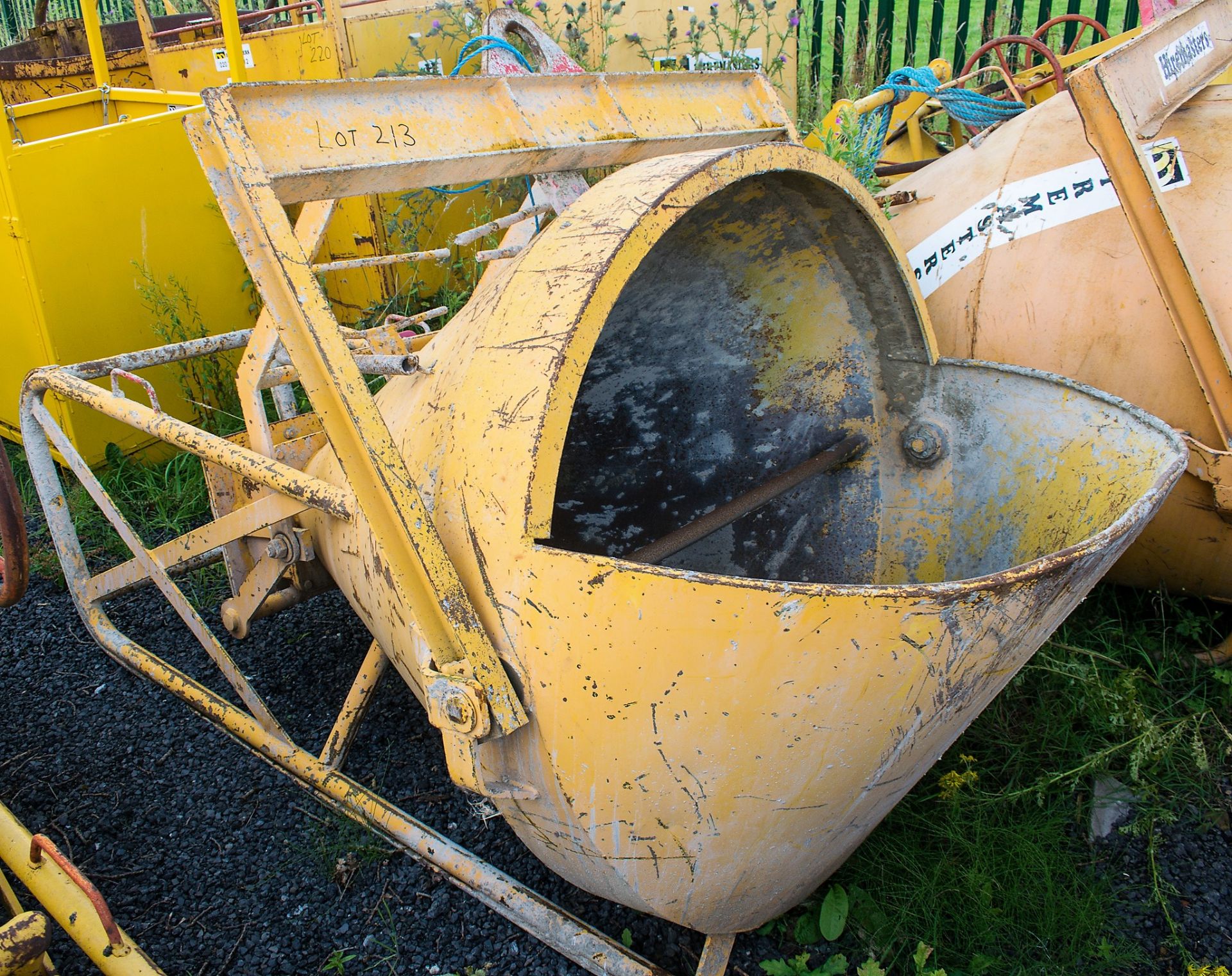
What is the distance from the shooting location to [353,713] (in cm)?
223

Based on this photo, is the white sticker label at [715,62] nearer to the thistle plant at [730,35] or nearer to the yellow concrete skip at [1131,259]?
the thistle plant at [730,35]

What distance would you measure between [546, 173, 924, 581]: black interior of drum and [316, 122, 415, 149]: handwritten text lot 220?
2.46 feet

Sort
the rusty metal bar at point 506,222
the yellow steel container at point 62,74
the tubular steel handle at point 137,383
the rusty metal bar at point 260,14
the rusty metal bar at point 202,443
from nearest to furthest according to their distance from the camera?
the rusty metal bar at point 202,443 → the tubular steel handle at point 137,383 → the rusty metal bar at point 506,222 → the rusty metal bar at point 260,14 → the yellow steel container at point 62,74

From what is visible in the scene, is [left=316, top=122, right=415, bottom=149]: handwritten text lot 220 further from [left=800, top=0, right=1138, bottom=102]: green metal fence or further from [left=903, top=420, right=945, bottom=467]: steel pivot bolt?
[left=800, top=0, right=1138, bottom=102]: green metal fence

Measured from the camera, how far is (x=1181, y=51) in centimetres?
241

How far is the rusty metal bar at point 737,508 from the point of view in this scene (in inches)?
91.6

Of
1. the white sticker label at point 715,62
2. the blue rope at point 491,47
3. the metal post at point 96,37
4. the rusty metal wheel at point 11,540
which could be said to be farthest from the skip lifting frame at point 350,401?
the white sticker label at point 715,62

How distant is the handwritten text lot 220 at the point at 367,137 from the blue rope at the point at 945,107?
1.79m

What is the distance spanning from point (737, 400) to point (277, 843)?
1.63 metres

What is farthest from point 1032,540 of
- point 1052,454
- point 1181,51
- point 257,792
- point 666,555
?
point 257,792

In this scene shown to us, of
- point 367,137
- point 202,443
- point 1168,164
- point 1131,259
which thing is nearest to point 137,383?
point 202,443

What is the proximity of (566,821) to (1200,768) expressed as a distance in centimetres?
164

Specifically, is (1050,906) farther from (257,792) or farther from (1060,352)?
(257,792)

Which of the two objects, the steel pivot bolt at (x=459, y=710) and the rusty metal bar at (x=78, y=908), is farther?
the rusty metal bar at (x=78, y=908)
